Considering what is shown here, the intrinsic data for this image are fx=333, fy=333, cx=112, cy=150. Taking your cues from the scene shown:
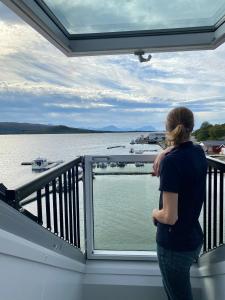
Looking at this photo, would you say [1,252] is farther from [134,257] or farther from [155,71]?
[155,71]

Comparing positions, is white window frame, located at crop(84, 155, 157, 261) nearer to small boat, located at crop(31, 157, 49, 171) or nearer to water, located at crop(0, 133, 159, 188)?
water, located at crop(0, 133, 159, 188)

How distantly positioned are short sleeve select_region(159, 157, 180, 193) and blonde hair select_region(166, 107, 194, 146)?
0.14 meters

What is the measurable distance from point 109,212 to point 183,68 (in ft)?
4.67

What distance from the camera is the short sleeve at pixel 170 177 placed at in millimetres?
1696

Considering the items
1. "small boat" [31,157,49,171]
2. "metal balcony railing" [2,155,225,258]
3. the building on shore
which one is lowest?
"metal balcony railing" [2,155,225,258]

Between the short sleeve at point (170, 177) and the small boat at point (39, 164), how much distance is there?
732 mm

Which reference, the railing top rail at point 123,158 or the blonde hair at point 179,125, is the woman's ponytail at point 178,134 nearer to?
the blonde hair at point 179,125

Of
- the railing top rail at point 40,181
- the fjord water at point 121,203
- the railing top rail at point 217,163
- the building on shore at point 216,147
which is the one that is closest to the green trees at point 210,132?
the building on shore at point 216,147

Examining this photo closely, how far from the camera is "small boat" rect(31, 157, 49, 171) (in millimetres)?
1909

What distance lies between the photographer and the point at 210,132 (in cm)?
247

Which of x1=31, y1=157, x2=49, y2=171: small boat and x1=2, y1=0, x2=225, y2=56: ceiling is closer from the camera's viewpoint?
x1=31, y1=157, x2=49, y2=171: small boat

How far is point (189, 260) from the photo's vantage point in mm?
1924

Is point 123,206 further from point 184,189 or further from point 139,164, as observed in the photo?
point 184,189

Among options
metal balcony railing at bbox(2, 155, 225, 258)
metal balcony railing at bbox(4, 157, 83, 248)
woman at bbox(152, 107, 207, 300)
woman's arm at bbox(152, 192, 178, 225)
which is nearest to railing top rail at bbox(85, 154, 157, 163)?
metal balcony railing at bbox(2, 155, 225, 258)
